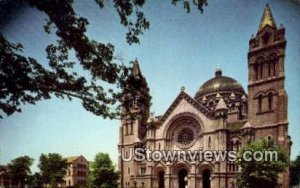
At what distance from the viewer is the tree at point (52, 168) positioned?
8447mm

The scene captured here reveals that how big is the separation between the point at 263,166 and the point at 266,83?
6314mm

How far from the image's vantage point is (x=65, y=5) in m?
5.11

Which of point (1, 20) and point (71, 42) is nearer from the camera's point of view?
point (71, 42)

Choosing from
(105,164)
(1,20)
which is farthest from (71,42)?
(105,164)

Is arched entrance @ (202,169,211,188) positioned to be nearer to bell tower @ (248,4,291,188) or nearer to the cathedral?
the cathedral

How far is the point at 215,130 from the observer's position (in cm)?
1595

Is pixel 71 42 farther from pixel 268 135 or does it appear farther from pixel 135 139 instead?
pixel 135 139

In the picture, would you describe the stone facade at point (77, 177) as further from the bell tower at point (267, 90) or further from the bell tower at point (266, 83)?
the bell tower at point (266, 83)

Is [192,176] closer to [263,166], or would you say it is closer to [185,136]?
[185,136]

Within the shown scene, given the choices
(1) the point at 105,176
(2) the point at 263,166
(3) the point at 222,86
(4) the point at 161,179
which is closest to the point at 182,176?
(4) the point at 161,179

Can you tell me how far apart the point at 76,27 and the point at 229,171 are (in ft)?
34.4

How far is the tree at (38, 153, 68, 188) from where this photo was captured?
8.45m

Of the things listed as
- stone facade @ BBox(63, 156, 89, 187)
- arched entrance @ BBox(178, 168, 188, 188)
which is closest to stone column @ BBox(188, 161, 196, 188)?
arched entrance @ BBox(178, 168, 188, 188)

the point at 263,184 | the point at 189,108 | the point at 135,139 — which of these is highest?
the point at 189,108
